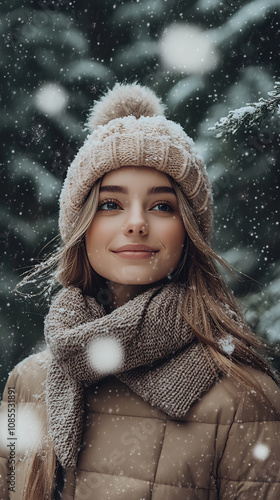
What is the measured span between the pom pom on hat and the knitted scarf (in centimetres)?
67

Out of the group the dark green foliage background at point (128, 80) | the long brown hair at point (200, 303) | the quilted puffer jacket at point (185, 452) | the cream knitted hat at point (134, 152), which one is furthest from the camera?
the dark green foliage background at point (128, 80)

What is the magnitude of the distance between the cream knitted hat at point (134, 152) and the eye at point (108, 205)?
0.08 m

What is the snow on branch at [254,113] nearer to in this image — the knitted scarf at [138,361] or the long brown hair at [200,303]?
the long brown hair at [200,303]

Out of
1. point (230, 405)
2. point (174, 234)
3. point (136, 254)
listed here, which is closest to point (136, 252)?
point (136, 254)

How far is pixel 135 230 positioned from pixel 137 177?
0.58ft

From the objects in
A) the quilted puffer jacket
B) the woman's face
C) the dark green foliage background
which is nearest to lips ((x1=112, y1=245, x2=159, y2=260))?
the woman's face

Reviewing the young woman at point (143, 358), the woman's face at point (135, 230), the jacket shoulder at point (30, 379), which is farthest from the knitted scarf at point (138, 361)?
the jacket shoulder at point (30, 379)

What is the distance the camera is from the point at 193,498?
141 centimetres

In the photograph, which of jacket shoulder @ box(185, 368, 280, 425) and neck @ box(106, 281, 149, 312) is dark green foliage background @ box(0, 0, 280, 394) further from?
neck @ box(106, 281, 149, 312)

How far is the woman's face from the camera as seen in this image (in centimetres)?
159

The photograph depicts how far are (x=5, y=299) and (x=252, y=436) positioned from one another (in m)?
1.54

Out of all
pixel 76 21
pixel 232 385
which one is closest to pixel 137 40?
pixel 76 21

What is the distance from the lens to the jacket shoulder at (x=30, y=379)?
1.77 m

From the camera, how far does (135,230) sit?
1.55 m
